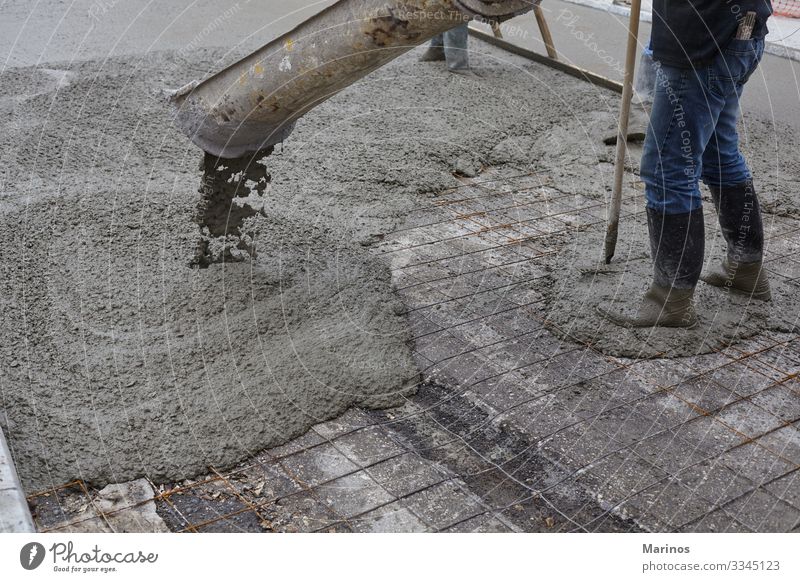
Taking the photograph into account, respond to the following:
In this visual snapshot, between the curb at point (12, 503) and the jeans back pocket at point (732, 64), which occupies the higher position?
the jeans back pocket at point (732, 64)

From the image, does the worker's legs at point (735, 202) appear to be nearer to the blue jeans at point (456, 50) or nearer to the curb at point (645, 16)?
the curb at point (645, 16)

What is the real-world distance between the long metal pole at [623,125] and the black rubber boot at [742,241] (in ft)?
1.33

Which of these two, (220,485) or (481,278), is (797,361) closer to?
(481,278)

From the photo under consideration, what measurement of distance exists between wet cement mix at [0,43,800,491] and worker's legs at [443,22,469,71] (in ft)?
1.83

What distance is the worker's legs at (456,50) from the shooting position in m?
6.68

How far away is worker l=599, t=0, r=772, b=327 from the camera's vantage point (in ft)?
10.2

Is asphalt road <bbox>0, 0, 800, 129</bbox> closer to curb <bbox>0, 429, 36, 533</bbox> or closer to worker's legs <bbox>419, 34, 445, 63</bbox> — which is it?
worker's legs <bbox>419, 34, 445, 63</bbox>

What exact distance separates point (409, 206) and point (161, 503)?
239 cm

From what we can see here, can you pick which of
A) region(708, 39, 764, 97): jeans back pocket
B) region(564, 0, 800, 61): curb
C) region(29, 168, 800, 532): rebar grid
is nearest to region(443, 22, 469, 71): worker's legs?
region(564, 0, 800, 61): curb

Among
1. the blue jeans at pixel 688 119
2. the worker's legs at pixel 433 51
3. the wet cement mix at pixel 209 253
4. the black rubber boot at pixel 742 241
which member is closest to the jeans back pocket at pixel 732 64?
the blue jeans at pixel 688 119

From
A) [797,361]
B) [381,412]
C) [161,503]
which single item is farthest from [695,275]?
[161,503]

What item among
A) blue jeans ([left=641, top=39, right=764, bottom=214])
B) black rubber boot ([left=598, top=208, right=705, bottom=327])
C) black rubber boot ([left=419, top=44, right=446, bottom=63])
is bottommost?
black rubber boot ([left=598, top=208, right=705, bottom=327])

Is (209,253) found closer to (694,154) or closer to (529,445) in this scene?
(529,445)

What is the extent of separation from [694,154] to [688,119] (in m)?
0.13
